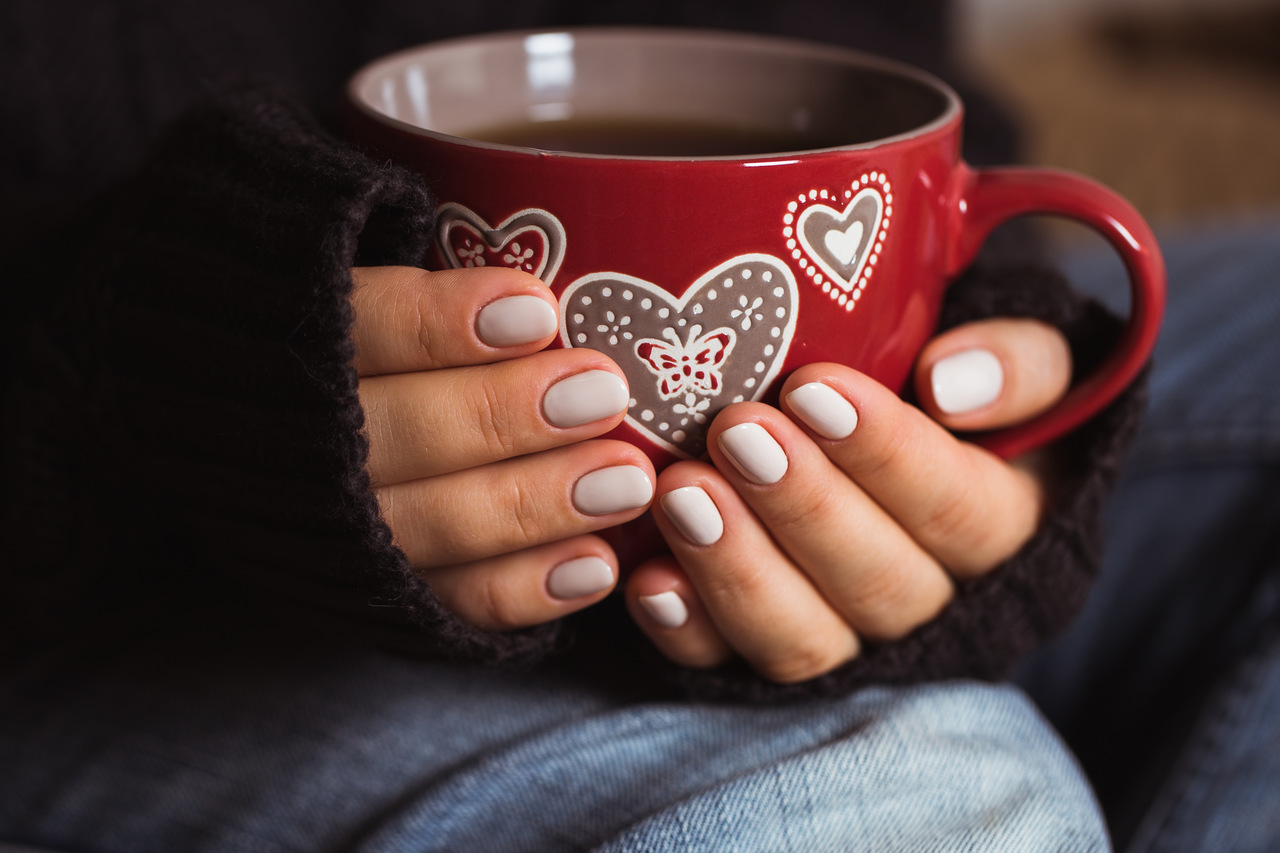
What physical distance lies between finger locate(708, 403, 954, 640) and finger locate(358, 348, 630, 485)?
0.06 m

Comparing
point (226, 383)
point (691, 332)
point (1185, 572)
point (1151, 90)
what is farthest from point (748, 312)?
point (1151, 90)

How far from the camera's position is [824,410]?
420 millimetres

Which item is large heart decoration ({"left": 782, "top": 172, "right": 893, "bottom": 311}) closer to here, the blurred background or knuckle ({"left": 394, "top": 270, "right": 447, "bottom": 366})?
knuckle ({"left": 394, "top": 270, "right": 447, "bottom": 366})

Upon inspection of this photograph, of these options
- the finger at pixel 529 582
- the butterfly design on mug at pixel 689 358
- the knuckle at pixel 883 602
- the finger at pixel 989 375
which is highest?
the butterfly design on mug at pixel 689 358

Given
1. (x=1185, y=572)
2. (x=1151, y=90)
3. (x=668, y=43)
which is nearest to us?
(x=668, y=43)

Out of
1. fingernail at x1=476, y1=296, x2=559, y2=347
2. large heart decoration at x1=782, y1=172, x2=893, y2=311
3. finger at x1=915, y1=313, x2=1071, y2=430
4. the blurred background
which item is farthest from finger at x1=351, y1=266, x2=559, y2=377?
the blurred background

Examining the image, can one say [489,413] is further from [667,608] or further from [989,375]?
[989,375]

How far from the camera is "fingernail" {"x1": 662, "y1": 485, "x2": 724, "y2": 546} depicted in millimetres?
421

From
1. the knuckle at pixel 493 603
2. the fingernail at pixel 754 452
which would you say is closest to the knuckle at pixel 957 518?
the fingernail at pixel 754 452

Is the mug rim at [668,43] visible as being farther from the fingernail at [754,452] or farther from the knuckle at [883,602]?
the knuckle at [883,602]

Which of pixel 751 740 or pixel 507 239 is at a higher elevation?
pixel 507 239

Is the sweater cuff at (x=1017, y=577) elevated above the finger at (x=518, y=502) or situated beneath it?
situated beneath

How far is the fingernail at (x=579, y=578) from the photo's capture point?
0.45 m

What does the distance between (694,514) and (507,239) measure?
144 millimetres
